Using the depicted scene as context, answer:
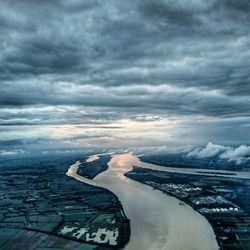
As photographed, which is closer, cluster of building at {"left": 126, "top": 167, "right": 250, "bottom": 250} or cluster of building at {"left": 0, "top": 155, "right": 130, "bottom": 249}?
cluster of building at {"left": 126, "top": 167, "right": 250, "bottom": 250}

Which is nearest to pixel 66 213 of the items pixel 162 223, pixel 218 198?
pixel 162 223

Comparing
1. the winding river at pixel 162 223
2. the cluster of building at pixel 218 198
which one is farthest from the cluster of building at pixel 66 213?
the cluster of building at pixel 218 198

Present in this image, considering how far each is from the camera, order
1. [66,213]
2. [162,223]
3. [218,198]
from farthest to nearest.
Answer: [218,198]
[66,213]
[162,223]

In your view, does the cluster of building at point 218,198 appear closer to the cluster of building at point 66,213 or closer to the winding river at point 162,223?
the winding river at point 162,223

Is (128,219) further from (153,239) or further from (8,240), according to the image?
(8,240)

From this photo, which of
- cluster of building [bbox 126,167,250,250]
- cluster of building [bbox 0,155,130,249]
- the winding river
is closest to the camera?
the winding river

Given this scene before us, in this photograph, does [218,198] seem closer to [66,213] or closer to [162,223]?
[162,223]

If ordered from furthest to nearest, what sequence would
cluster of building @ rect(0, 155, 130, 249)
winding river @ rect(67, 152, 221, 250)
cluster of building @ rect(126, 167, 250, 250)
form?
cluster of building @ rect(0, 155, 130, 249) < cluster of building @ rect(126, 167, 250, 250) < winding river @ rect(67, 152, 221, 250)

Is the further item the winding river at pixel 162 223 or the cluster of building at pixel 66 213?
the cluster of building at pixel 66 213

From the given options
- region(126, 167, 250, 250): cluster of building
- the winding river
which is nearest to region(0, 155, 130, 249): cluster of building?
the winding river

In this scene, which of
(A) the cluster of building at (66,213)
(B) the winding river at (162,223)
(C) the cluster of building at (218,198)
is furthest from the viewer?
(A) the cluster of building at (66,213)

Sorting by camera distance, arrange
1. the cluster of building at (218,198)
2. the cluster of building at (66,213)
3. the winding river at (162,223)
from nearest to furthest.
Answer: the winding river at (162,223) → the cluster of building at (218,198) → the cluster of building at (66,213)

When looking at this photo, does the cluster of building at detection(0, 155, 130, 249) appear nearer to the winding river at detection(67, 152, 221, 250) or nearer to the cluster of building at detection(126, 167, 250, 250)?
the winding river at detection(67, 152, 221, 250)
